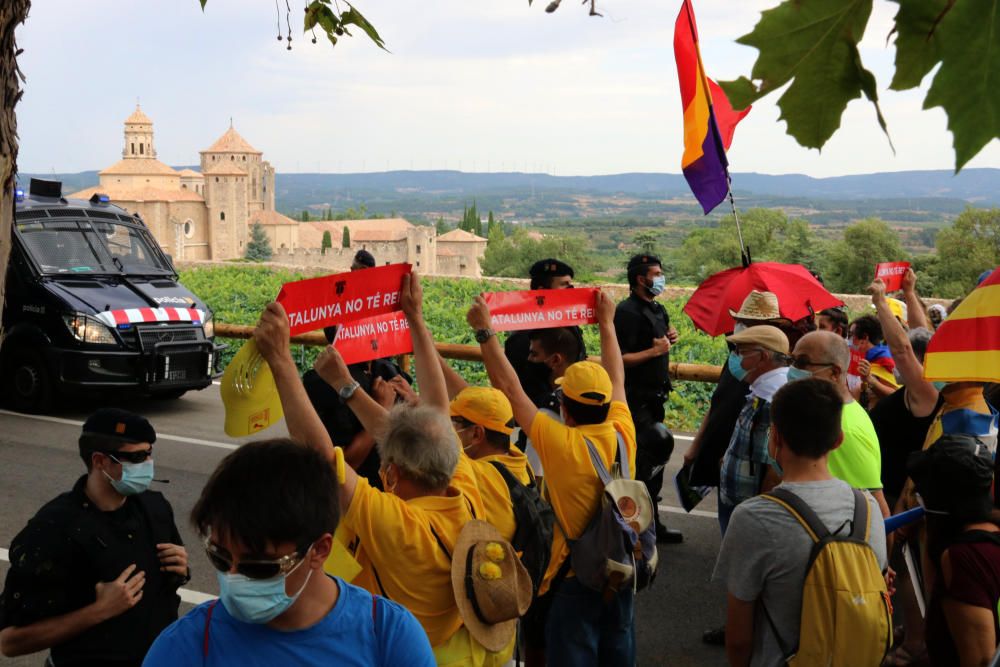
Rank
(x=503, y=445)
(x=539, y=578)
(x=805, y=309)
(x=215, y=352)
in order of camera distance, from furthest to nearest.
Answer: (x=215, y=352)
(x=805, y=309)
(x=503, y=445)
(x=539, y=578)

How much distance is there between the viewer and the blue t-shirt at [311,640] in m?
1.94

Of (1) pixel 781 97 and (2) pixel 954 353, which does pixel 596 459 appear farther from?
(1) pixel 781 97

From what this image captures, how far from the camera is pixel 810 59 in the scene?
5.06ft

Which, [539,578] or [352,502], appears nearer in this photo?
[352,502]

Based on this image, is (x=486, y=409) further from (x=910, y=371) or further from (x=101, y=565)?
(x=910, y=371)

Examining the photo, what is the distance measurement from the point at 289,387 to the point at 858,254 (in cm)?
5853

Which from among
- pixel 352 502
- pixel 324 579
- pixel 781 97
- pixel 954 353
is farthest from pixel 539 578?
pixel 781 97

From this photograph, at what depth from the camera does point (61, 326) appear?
405 inches

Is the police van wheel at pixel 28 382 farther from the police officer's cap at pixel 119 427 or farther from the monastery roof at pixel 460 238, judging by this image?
the monastery roof at pixel 460 238

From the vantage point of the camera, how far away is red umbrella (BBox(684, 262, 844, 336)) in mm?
5898

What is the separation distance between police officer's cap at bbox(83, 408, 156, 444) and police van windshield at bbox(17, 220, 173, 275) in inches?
302

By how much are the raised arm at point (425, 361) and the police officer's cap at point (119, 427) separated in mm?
987

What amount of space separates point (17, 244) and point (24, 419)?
1.85 meters

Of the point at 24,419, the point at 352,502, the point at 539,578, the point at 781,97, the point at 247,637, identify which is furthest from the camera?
the point at 24,419
